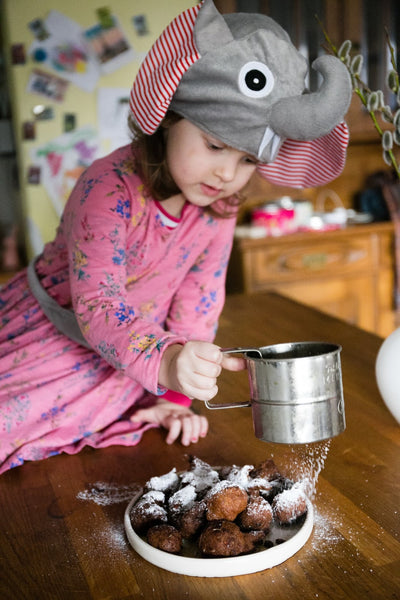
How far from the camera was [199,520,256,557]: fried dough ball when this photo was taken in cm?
64

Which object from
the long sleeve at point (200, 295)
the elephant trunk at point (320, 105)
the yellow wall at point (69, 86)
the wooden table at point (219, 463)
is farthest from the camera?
the yellow wall at point (69, 86)

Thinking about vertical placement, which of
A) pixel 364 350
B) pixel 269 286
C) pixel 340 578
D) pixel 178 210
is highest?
pixel 178 210

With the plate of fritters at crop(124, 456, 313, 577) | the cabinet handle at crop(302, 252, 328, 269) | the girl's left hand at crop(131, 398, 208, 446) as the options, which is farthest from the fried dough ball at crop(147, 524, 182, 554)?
the cabinet handle at crop(302, 252, 328, 269)

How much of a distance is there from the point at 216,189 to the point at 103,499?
470mm

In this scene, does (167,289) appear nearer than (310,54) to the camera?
Yes

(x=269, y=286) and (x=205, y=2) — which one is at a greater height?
(x=205, y=2)

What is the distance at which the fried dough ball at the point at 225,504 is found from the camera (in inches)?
26.3

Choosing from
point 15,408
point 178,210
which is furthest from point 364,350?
point 15,408

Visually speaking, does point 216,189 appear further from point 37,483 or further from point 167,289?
point 37,483

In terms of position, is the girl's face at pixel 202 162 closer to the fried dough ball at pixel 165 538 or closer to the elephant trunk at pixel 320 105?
the elephant trunk at pixel 320 105

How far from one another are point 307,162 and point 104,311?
0.46m

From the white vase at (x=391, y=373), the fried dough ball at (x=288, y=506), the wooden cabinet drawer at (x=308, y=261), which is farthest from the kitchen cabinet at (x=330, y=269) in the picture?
the fried dough ball at (x=288, y=506)

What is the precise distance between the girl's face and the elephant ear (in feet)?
0.42

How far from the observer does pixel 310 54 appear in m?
2.85
